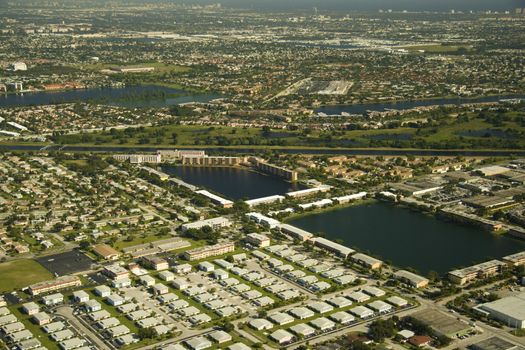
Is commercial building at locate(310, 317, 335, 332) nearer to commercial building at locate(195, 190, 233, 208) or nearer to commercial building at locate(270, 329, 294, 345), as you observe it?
commercial building at locate(270, 329, 294, 345)

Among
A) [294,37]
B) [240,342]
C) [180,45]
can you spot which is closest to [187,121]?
[240,342]

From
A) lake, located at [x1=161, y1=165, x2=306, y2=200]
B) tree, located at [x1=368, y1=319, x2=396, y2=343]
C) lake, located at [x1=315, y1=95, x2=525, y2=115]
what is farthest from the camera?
lake, located at [x1=315, y1=95, x2=525, y2=115]

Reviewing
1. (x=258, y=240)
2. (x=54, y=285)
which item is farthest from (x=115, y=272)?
(x=258, y=240)

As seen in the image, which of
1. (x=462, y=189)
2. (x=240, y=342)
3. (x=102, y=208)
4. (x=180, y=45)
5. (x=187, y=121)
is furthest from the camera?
(x=180, y=45)

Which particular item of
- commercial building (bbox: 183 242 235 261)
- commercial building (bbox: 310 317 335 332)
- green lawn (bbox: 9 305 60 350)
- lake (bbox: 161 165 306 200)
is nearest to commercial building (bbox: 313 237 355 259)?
commercial building (bbox: 183 242 235 261)

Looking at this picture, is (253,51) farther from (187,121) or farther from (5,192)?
(5,192)

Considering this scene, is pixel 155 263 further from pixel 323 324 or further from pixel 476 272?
pixel 476 272

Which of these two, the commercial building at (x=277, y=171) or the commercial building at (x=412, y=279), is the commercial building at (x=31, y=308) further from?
the commercial building at (x=277, y=171)
